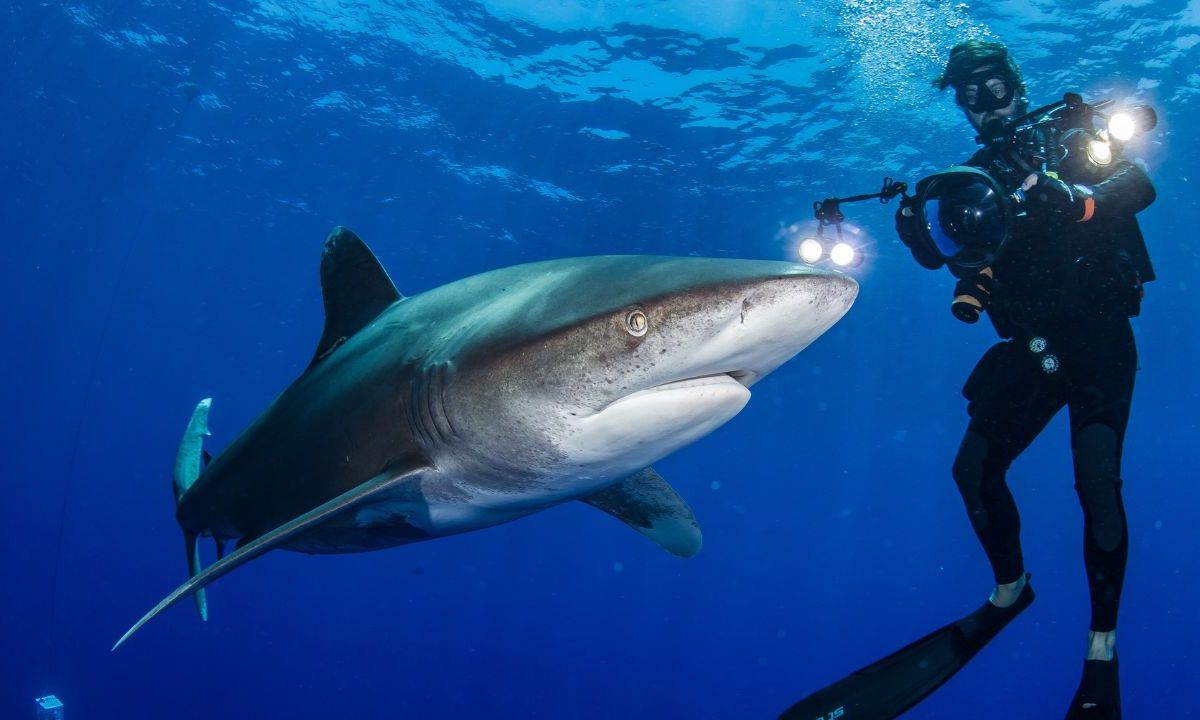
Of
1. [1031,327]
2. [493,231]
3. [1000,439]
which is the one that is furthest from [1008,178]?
[493,231]

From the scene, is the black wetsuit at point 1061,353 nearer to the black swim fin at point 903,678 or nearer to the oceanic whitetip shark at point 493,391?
the black swim fin at point 903,678

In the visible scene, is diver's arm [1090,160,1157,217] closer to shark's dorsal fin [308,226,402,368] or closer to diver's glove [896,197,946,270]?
diver's glove [896,197,946,270]

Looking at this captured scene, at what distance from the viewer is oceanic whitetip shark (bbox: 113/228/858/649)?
2.09m

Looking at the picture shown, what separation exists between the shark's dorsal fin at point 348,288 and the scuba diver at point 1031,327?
331 cm

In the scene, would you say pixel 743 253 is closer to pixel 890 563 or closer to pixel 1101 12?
pixel 1101 12

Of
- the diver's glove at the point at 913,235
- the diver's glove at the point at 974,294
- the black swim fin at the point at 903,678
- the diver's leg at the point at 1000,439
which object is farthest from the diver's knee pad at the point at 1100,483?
the diver's glove at the point at 913,235

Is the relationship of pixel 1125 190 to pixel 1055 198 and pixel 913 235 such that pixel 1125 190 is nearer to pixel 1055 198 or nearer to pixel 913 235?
pixel 1055 198

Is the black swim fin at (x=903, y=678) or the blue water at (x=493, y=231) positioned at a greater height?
the blue water at (x=493, y=231)

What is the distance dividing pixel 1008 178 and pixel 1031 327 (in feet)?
3.34

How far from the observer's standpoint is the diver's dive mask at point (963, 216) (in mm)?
3973

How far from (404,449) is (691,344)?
1.59m

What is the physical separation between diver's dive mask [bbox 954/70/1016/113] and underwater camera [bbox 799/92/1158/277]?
71 cm

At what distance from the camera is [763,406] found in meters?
43.4

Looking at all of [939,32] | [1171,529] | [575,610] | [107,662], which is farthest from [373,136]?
[1171,529]
